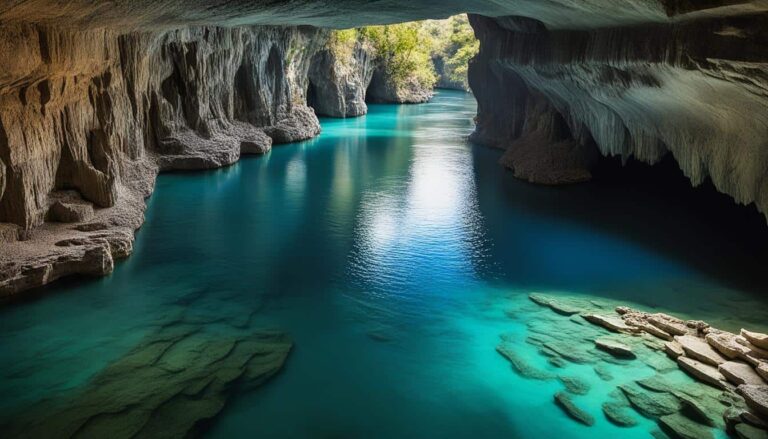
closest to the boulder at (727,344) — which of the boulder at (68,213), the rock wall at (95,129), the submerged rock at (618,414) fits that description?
the submerged rock at (618,414)

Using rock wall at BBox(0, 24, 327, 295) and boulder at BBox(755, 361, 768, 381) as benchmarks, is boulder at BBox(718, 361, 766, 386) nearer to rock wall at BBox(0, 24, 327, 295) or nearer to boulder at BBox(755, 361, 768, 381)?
boulder at BBox(755, 361, 768, 381)

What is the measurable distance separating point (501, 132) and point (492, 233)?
39.2 feet

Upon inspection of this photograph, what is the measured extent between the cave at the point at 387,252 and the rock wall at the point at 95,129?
57 mm

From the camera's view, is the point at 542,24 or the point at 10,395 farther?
the point at 542,24

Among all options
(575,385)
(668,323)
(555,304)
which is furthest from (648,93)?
(575,385)

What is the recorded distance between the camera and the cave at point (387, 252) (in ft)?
23.6

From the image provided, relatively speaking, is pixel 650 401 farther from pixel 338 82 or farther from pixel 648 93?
pixel 338 82

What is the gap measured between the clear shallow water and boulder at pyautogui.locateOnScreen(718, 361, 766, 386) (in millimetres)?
882

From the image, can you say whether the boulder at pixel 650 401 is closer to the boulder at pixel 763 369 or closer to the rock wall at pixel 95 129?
the boulder at pixel 763 369

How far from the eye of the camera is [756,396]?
6930mm

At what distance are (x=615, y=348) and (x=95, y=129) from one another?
409 inches

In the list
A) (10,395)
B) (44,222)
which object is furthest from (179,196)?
(10,395)

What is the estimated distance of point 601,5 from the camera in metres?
8.88

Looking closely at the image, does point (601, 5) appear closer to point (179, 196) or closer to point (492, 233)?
point (492, 233)
